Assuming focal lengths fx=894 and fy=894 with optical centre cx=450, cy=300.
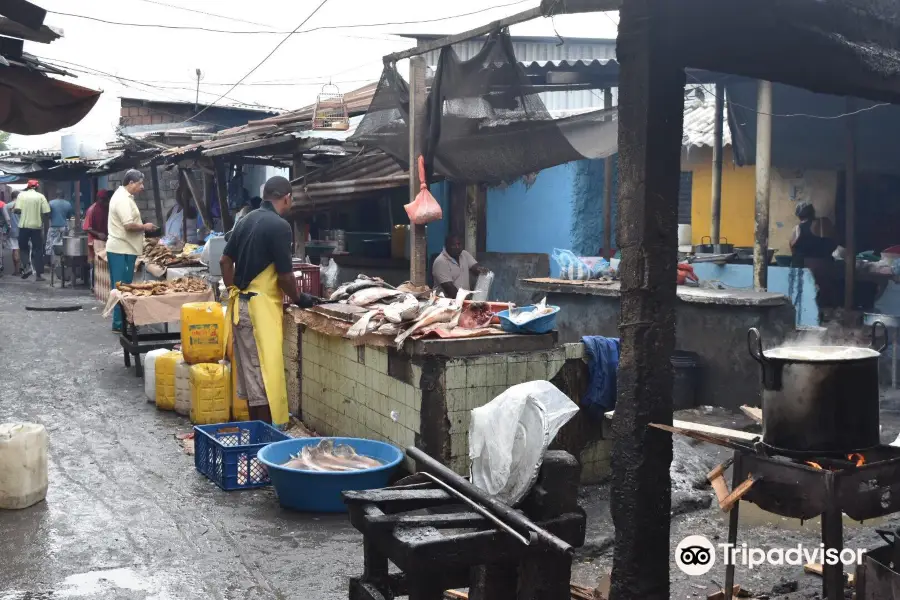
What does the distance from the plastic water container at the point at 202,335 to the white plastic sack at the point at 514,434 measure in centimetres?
482

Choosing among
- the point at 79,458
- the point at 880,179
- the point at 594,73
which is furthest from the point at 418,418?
the point at 880,179

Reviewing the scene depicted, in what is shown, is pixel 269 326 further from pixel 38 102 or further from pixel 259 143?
pixel 259 143

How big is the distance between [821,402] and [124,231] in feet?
36.4

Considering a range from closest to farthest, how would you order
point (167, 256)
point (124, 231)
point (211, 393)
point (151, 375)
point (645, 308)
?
point (645, 308) < point (211, 393) < point (151, 375) < point (124, 231) < point (167, 256)

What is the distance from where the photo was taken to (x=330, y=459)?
6.54m

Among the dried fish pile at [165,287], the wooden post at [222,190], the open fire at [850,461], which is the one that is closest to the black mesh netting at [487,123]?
the dried fish pile at [165,287]

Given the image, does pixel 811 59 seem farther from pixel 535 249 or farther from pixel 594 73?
pixel 535 249

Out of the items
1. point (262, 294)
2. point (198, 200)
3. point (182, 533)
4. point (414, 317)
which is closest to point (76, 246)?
point (198, 200)

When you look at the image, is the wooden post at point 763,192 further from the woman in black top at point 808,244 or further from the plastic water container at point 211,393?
the plastic water container at point 211,393

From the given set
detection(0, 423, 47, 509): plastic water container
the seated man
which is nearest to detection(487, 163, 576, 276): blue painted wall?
the seated man

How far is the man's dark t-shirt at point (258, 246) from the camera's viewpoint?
7.69m

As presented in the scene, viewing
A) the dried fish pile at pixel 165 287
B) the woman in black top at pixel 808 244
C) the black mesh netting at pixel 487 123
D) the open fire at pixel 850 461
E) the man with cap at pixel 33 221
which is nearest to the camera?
the open fire at pixel 850 461

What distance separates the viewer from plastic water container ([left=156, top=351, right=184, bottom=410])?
9.42 metres

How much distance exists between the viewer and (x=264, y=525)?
20.0 ft
